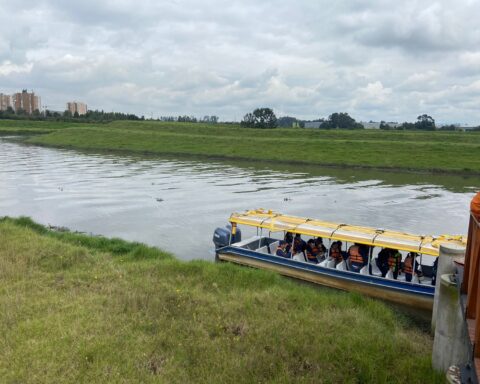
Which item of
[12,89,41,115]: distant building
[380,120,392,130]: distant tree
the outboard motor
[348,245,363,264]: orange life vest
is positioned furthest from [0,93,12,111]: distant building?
[348,245,363,264]: orange life vest

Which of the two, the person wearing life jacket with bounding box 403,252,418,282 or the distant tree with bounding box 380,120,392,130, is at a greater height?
the distant tree with bounding box 380,120,392,130

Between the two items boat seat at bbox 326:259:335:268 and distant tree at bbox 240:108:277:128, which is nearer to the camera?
boat seat at bbox 326:259:335:268

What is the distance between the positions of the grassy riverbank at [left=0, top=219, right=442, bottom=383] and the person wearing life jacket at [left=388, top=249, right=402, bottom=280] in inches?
105

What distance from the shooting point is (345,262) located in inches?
617

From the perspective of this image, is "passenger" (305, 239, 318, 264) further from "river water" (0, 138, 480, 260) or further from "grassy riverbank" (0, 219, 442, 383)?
"river water" (0, 138, 480, 260)

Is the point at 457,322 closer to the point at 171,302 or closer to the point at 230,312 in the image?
the point at 230,312

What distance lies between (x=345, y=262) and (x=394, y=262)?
1.67 metres

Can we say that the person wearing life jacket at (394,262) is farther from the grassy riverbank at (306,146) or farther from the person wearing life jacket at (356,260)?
the grassy riverbank at (306,146)

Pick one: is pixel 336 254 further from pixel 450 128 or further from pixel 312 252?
pixel 450 128

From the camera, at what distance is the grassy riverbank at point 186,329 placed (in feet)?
27.0

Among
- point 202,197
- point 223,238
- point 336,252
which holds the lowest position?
point 202,197

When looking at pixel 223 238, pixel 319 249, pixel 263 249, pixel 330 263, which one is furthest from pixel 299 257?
pixel 223 238

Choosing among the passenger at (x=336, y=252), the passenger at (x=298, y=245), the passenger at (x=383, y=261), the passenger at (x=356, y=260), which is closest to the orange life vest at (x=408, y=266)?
the passenger at (x=383, y=261)

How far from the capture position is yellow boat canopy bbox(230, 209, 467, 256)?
13.8 metres
